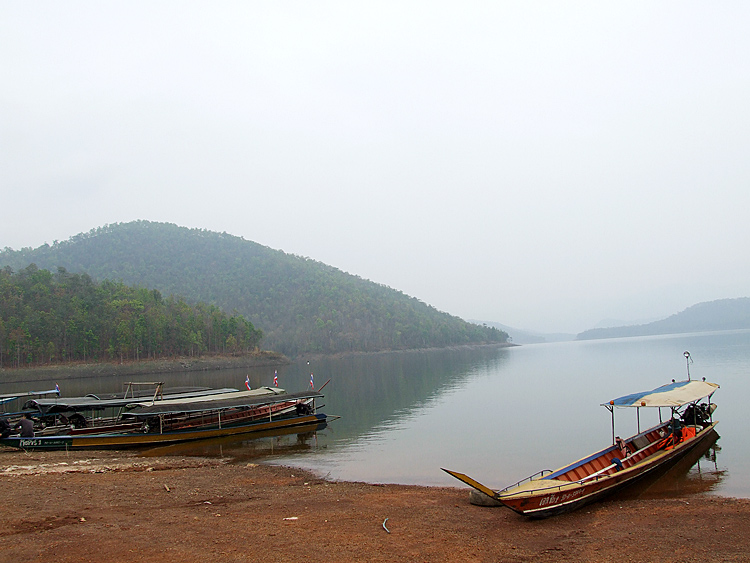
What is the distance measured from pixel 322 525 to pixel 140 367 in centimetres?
9430

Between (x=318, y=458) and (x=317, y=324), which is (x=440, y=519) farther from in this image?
(x=317, y=324)

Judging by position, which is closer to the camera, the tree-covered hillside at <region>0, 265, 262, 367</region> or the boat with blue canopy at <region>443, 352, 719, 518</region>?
the boat with blue canopy at <region>443, 352, 719, 518</region>

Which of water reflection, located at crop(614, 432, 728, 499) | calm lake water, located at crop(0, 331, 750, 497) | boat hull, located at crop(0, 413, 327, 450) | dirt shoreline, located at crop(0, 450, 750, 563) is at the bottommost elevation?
calm lake water, located at crop(0, 331, 750, 497)

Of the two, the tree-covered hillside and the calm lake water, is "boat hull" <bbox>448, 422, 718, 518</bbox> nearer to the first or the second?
the calm lake water

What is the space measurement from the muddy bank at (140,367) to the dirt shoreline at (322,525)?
260ft

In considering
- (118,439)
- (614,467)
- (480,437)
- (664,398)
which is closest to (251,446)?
(118,439)

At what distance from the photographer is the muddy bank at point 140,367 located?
82.6 metres

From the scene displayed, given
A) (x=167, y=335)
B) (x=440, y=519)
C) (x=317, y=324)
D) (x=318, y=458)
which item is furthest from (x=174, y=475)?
(x=317, y=324)

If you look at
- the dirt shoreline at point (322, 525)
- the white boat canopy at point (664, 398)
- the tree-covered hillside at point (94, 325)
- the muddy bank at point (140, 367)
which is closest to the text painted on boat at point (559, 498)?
the dirt shoreline at point (322, 525)

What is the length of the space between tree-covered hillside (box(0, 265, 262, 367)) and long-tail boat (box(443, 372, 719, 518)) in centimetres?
9524

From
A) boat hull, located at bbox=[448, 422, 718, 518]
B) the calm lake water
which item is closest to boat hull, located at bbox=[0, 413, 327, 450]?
the calm lake water

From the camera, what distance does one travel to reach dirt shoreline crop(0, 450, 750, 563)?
9.71m

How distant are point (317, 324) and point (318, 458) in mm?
147010

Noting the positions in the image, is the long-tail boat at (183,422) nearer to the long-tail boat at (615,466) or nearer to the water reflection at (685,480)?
the long-tail boat at (615,466)
